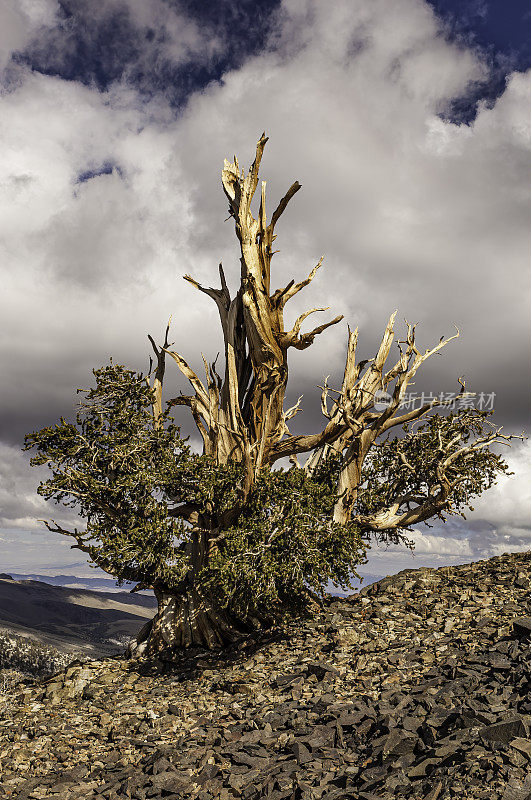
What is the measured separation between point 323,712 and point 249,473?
24.0 feet

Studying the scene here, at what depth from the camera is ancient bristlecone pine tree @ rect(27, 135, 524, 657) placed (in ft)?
53.7

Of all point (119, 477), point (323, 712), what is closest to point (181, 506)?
point (119, 477)

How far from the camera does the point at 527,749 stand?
766cm

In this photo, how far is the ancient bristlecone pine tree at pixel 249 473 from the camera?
53.7ft

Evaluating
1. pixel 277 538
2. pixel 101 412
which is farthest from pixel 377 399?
pixel 101 412

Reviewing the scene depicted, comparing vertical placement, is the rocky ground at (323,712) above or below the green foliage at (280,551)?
below

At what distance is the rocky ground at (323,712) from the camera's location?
8.46 meters

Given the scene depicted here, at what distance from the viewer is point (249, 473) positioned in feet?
56.8

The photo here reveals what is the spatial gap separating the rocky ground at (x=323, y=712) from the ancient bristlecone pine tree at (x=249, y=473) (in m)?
1.77

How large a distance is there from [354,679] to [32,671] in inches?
2392

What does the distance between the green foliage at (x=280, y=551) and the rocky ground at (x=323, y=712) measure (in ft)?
4.45

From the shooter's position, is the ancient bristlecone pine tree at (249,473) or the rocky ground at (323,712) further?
the ancient bristlecone pine tree at (249,473)

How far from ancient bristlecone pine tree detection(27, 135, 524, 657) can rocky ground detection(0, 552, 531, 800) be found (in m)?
1.77

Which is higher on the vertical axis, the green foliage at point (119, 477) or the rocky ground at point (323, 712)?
the green foliage at point (119, 477)
